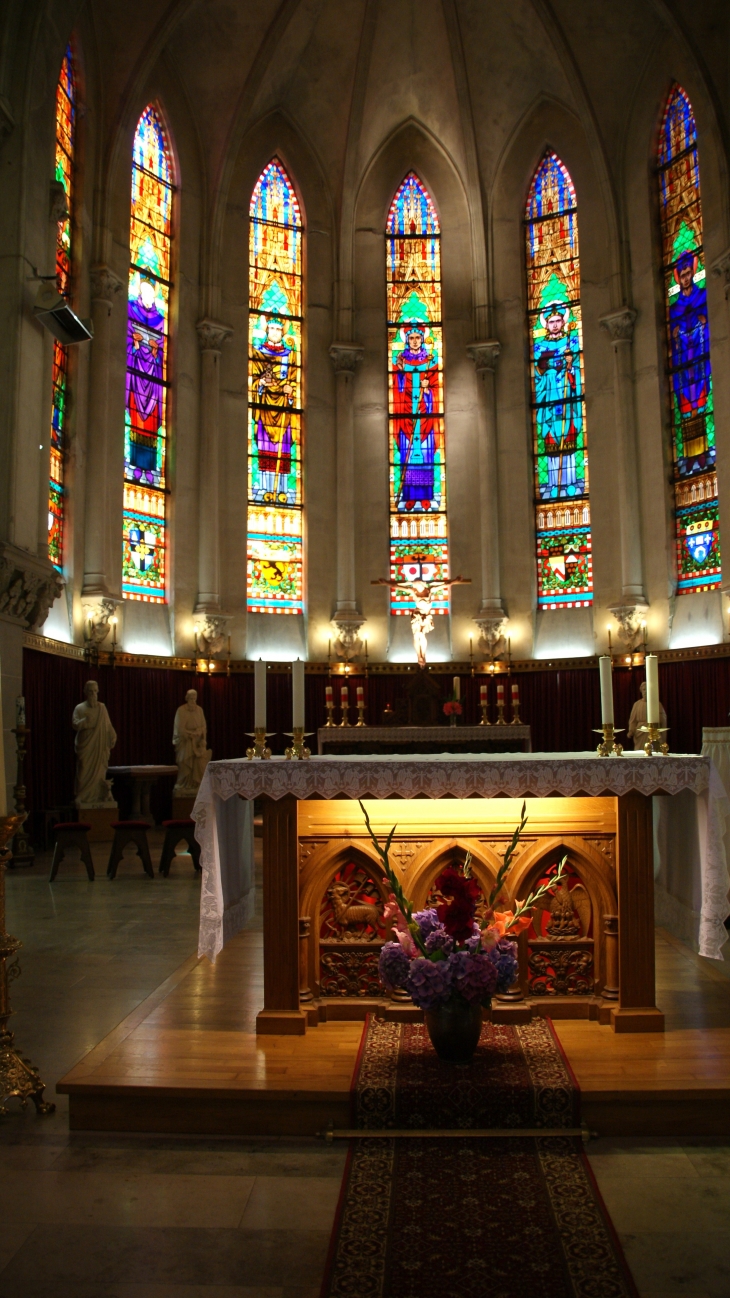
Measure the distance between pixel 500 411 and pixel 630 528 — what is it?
3.46 metres

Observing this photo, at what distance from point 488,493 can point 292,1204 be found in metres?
15.6

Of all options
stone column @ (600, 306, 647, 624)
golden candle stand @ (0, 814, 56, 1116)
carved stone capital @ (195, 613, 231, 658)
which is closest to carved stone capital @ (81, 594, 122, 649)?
carved stone capital @ (195, 613, 231, 658)

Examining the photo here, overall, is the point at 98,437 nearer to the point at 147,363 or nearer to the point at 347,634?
the point at 147,363

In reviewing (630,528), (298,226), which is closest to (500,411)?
(630,528)

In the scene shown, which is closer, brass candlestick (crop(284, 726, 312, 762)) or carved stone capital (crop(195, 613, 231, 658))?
brass candlestick (crop(284, 726, 312, 762))

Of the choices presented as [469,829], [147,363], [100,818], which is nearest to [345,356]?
[147,363]

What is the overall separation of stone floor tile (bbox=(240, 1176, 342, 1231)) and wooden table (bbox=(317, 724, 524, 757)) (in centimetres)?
1030

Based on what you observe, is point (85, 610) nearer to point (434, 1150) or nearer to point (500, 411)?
point (500, 411)

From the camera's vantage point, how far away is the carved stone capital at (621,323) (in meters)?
17.3

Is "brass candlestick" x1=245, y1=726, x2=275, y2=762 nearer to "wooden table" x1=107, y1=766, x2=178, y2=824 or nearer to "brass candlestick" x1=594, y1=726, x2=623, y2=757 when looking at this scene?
"brass candlestick" x1=594, y1=726, x2=623, y2=757

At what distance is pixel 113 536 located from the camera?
1573 centimetres

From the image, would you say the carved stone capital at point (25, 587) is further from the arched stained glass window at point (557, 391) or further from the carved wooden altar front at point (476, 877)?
the arched stained glass window at point (557, 391)

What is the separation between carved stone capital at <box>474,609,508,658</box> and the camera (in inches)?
699

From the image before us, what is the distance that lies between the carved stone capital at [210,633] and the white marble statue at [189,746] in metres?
1.96
